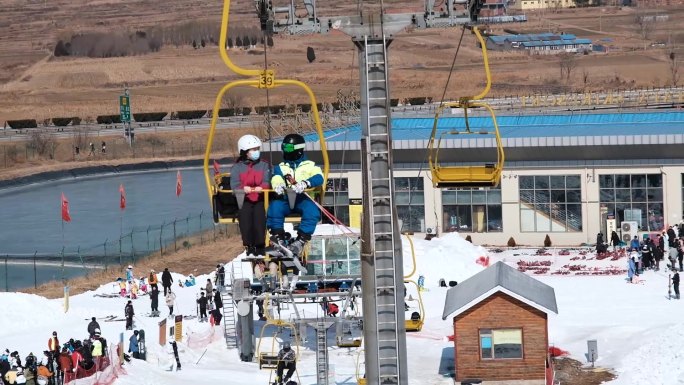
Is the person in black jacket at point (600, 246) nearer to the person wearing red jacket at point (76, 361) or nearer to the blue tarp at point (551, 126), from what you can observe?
the blue tarp at point (551, 126)

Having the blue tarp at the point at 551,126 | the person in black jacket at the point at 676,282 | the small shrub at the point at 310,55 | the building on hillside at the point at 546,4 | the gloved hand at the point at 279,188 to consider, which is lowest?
the person in black jacket at the point at 676,282

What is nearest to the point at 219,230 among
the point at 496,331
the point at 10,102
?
the point at 496,331

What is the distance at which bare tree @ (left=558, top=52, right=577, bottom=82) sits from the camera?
422 ft

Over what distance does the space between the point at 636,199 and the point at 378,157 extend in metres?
36.9

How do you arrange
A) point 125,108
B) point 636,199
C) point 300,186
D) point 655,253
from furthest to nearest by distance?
1. point 125,108
2. point 636,199
3. point 655,253
4. point 300,186

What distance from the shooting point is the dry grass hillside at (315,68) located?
124750 mm

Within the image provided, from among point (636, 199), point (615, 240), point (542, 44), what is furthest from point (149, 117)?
point (615, 240)

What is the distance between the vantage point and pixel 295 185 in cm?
1678

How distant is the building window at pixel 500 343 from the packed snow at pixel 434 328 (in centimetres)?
142

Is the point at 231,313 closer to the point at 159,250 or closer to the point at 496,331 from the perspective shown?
the point at 496,331

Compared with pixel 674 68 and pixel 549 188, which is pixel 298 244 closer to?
pixel 549 188

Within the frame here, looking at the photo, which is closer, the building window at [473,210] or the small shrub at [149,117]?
the building window at [473,210]

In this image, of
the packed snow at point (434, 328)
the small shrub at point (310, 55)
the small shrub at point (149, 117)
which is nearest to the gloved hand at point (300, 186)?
the packed snow at point (434, 328)

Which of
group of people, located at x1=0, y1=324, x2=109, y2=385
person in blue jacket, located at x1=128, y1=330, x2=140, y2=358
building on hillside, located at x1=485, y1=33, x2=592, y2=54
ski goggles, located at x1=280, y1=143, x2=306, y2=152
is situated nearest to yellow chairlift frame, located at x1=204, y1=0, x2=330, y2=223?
ski goggles, located at x1=280, y1=143, x2=306, y2=152
